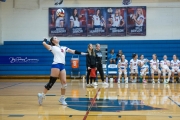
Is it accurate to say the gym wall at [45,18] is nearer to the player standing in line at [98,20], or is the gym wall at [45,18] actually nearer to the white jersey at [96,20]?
the player standing in line at [98,20]

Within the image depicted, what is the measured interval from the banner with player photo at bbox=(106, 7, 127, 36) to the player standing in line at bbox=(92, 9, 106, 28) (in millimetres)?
324

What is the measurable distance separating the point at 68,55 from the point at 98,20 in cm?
300

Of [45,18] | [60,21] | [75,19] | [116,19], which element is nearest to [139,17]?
[116,19]

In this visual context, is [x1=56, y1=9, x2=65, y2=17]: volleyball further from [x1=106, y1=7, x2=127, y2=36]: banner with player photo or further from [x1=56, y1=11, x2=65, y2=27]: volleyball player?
[x1=106, y1=7, x2=127, y2=36]: banner with player photo

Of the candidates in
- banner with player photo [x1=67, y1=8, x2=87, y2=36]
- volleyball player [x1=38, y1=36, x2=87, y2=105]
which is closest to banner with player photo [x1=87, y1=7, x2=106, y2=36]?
banner with player photo [x1=67, y1=8, x2=87, y2=36]

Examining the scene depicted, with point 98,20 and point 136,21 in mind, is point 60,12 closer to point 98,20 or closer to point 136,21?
point 98,20

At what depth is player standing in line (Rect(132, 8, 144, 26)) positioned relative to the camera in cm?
2039

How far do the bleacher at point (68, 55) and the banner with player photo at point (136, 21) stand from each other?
651 mm

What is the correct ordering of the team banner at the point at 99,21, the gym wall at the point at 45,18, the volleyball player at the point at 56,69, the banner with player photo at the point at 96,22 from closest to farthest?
A: the volleyball player at the point at 56,69 < the gym wall at the point at 45,18 < the team banner at the point at 99,21 < the banner with player photo at the point at 96,22

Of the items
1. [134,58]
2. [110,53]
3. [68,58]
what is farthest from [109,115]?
[68,58]

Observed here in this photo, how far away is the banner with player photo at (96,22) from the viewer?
20.5 m

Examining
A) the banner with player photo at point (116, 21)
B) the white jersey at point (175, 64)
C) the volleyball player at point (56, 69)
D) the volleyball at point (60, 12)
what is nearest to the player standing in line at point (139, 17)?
the banner with player photo at point (116, 21)

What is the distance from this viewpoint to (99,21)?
20594 millimetres

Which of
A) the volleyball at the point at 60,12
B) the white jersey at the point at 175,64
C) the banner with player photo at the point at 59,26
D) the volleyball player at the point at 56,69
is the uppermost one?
the volleyball at the point at 60,12
